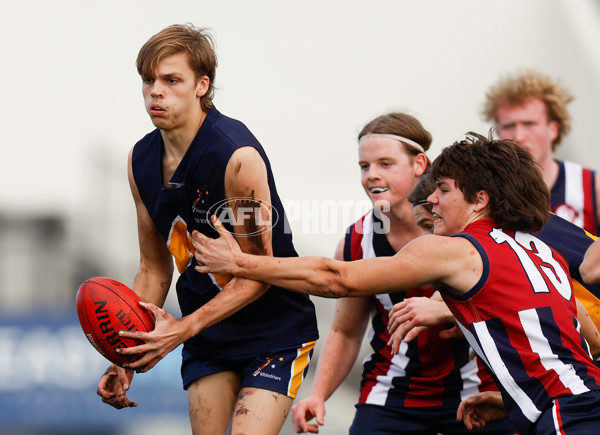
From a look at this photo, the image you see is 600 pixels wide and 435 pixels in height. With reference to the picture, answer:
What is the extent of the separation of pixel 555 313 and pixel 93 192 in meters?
8.83

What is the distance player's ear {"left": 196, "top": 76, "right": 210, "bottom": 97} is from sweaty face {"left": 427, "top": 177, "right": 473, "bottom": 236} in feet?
4.01

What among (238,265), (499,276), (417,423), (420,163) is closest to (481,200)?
(499,276)

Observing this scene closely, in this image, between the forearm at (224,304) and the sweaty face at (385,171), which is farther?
the sweaty face at (385,171)

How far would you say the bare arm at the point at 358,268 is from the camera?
337cm

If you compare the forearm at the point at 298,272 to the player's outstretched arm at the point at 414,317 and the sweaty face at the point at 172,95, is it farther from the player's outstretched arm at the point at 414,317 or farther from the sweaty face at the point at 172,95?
the sweaty face at the point at 172,95

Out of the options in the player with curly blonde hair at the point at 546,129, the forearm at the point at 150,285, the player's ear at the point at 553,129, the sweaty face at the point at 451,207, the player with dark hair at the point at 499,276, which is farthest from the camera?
the player's ear at the point at 553,129

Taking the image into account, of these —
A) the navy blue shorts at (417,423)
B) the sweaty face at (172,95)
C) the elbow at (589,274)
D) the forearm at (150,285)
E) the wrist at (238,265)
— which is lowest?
the navy blue shorts at (417,423)

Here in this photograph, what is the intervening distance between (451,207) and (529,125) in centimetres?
346

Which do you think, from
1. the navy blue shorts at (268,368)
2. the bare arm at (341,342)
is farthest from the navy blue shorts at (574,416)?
the bare arm at (341,342)

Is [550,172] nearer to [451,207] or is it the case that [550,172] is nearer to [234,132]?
[451,207]

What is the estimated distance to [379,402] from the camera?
480cm

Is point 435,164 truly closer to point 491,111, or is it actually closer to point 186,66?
point 186,66

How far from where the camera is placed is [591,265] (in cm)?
378

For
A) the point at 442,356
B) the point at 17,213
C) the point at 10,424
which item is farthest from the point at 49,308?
the point at 442,356
